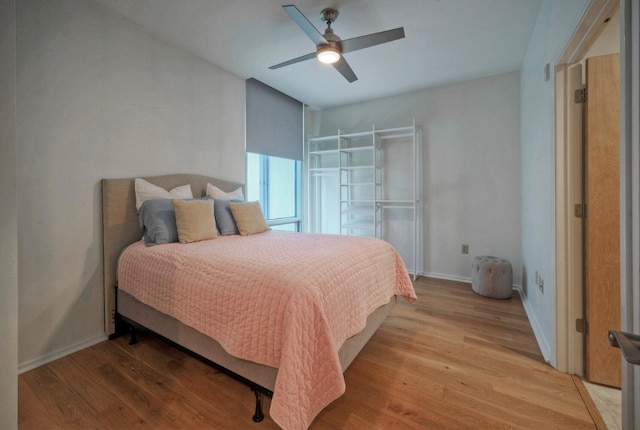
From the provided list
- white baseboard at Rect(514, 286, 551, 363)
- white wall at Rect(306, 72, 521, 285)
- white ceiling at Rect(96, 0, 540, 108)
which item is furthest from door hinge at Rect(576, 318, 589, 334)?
white ceiling at Rect(96, 0, 540, 108)

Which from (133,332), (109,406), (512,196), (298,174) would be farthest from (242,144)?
(512,196)

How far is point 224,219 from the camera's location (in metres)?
2.52

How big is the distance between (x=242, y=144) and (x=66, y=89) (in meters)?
1.69

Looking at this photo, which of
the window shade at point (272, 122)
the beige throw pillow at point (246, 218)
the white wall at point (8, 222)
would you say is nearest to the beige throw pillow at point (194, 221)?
the beige throw pillow at point (246, 218)

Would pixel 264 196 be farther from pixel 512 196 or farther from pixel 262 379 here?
pixel 512 196

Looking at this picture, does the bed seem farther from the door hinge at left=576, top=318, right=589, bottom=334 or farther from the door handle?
the door hinge at left=576, top=318, right=589, bottom=334

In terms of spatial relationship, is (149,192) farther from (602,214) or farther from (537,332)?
(537,332)

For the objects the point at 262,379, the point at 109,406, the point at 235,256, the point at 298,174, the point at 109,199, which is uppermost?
the point at 298,174

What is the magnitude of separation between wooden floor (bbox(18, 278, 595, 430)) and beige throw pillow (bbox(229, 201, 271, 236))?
1.12 m

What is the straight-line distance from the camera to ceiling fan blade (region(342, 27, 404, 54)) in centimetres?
183

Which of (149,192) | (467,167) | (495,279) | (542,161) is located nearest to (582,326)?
(542,161)

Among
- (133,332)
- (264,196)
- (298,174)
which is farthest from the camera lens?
(298,174)

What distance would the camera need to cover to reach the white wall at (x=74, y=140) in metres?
1.75

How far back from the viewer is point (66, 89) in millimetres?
1900
